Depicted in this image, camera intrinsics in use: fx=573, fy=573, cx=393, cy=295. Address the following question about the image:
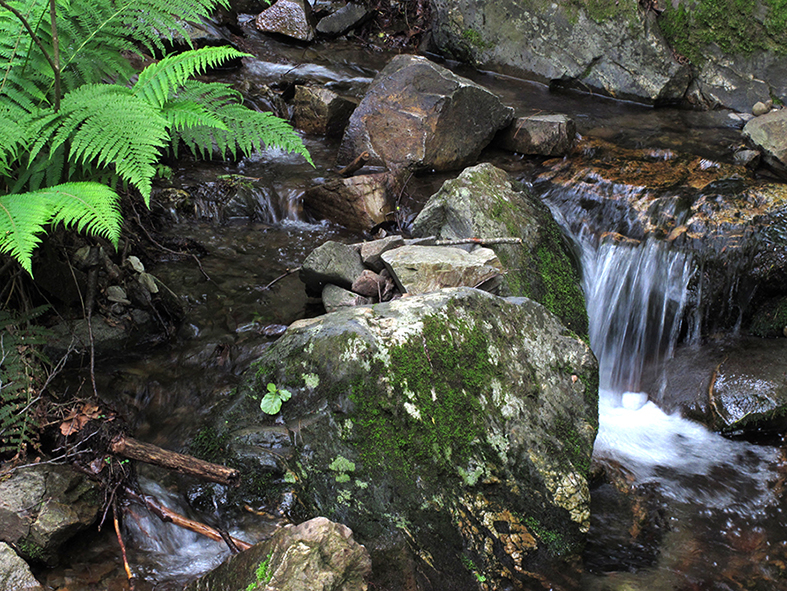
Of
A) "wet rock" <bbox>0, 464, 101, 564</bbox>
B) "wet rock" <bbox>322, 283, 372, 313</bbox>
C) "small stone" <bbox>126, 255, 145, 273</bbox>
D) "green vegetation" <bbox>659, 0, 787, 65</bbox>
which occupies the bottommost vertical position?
"wet rock" <bbox>0, 464, 101, 564</bbox>

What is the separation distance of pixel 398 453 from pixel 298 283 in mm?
2304

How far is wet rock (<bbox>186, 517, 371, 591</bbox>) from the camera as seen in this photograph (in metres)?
1.85

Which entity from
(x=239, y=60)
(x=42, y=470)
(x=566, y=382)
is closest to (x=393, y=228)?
(x=566, y=382)

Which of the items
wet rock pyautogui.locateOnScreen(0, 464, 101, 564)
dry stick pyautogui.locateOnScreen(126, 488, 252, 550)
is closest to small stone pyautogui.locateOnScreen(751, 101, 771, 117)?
dry stick pyautogui.locateOnScreen(126, 488, 252, 550)

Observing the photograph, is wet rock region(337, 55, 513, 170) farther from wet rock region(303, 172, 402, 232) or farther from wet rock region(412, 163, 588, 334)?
wet rock region(412, 163, 588, 334)

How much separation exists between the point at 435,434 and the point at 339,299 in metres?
1.67

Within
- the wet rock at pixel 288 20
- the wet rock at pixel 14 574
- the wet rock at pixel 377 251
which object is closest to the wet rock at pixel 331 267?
the wet rock at pixel 377 251

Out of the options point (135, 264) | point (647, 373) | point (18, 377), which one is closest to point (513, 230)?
point (647, 373)

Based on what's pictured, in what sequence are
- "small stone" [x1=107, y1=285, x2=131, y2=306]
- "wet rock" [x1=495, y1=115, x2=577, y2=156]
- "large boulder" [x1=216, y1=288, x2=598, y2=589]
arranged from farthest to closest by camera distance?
"wet rock" [x1=495, y1=115, x2=577, y2=156] < "small stone" [x1=107, y1=285, x2=131, y2=306] < "large boulder" [x1=216, y1=288, x2=598, y2=589]

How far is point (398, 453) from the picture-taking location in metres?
2.63

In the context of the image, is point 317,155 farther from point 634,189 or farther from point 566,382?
point 566,382

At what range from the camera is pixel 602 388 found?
4684 millimetres

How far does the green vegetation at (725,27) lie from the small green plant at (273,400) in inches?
316

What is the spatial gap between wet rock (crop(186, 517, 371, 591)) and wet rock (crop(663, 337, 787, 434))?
134 inches
